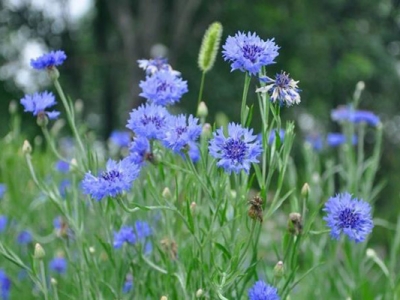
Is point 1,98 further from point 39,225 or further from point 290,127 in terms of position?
point 290,127

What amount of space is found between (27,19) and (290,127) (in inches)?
500

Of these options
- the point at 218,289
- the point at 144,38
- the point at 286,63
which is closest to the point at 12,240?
the point at 218,289

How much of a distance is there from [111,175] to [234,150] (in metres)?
0.23

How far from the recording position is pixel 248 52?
129 centimetres

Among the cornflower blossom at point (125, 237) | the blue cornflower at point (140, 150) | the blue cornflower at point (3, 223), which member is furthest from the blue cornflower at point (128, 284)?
the blue cornflower at point (3, 223)

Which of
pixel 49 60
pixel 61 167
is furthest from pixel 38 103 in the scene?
pixel 61 167

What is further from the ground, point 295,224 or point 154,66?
point 154,66

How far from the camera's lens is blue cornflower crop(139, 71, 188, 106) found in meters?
1.54

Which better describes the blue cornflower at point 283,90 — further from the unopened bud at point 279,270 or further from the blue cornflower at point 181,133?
the unopened bud at point 279,270

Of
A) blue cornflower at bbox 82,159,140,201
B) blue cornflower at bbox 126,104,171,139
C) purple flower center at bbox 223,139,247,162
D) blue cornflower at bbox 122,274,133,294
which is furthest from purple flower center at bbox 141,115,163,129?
blue cornflower at bbox 122,274,133,294

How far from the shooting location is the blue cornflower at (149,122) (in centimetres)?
139

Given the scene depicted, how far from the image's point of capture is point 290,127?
4.51 feet

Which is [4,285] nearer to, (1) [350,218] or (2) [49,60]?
(2) [49,60]

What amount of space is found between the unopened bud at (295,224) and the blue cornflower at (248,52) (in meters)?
0.30
